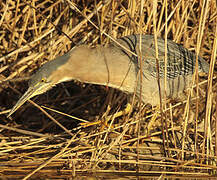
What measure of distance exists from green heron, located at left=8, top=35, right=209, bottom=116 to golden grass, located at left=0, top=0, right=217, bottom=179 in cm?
14

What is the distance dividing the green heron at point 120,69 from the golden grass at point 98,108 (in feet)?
0.45

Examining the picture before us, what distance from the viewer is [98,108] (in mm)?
3734

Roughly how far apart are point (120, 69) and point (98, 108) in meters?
1.20

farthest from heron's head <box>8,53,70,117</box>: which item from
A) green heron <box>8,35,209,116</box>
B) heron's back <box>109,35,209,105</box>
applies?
heron's back <box>109,35,209,105</box>

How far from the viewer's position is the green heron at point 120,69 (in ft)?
8.07

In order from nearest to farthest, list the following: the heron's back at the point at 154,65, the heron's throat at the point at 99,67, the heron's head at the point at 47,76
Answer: the heron's head at the point at 47,76
the heron's throat at the point at 99,67
the heron's back at the point at 154,65

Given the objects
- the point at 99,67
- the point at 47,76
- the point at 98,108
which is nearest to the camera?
the point at 47,76

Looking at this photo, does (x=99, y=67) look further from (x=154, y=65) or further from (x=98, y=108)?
(x=98, y=108)

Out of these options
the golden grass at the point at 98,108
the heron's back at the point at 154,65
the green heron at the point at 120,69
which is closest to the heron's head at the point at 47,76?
the green heron at the point at 120,69

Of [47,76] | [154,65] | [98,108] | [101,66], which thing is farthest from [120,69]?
[98,108]

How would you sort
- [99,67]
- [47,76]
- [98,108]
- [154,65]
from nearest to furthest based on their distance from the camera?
[47,76], [99,67], [154,65], [98,108]

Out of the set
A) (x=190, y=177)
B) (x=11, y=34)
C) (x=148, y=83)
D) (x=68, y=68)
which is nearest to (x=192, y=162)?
(x=190, y=177)

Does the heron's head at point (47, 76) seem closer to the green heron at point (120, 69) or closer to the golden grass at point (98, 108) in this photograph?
the green heron at point (120, 69)

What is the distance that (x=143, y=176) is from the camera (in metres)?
2.43
